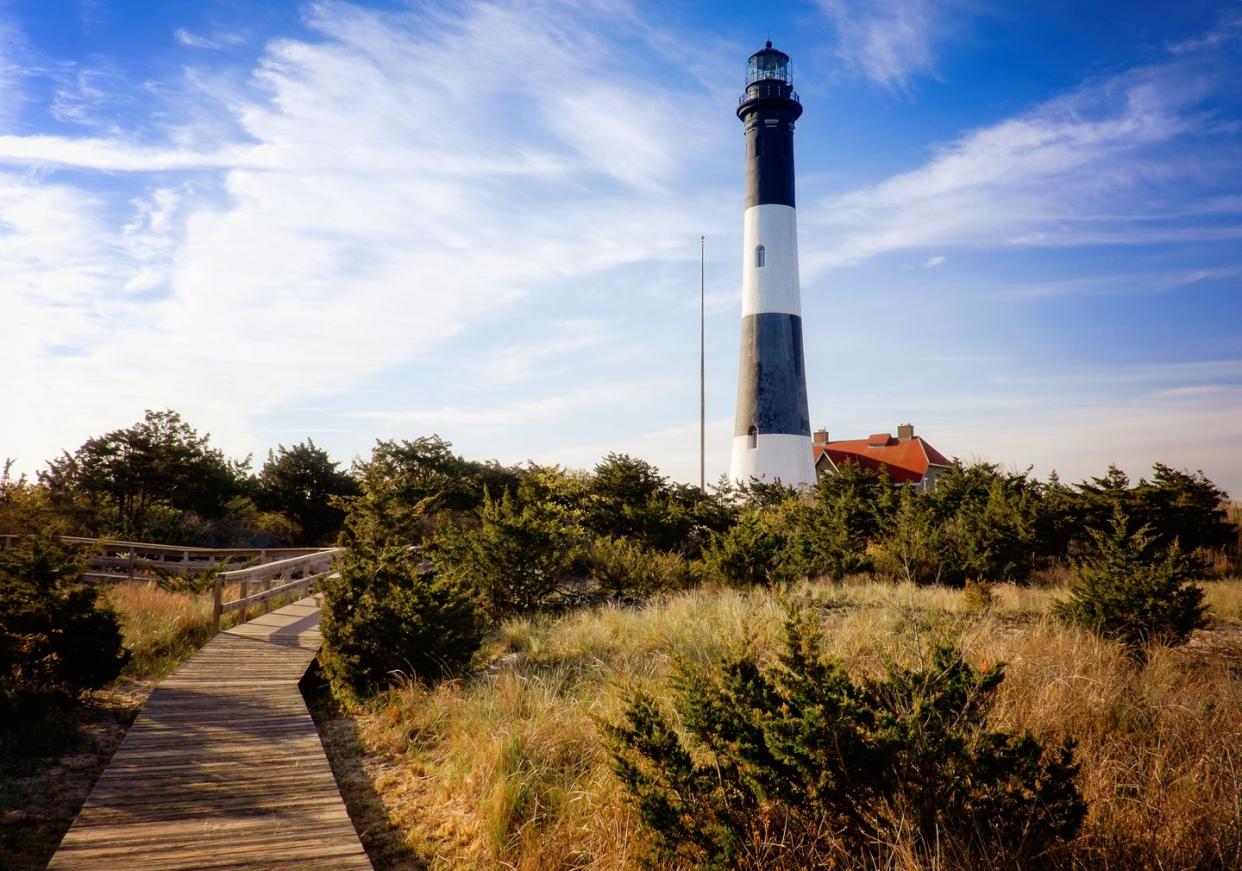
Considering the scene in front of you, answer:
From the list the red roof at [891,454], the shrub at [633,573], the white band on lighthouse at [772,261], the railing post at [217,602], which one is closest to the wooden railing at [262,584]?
the railing post at [217,602]

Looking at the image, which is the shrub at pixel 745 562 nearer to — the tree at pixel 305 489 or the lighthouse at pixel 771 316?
the lighthouse at pixel 771 316

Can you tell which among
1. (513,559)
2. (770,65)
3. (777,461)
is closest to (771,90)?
(770,65)

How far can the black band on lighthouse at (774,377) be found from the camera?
26.8m

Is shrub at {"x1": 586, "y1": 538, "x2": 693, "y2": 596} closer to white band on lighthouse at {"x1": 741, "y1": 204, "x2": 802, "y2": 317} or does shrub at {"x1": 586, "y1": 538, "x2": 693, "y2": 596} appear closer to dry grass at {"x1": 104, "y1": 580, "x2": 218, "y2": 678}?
dry grass at {"x1": 104, "y1": 580, "x2": 218, "y2": 678}

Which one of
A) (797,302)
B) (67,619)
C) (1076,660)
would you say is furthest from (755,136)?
(67,619)

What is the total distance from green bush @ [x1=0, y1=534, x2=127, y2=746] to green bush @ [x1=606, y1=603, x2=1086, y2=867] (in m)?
6.91

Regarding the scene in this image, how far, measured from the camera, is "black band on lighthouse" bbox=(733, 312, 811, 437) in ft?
87.8

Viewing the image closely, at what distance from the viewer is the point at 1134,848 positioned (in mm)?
3768

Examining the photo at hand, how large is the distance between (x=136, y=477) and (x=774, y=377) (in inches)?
951

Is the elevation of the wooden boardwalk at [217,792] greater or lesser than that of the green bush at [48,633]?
lesser

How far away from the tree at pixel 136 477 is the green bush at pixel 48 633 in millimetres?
17356

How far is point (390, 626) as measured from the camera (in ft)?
26.9

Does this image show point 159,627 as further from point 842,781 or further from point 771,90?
point 771,90

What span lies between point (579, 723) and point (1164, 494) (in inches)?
663
